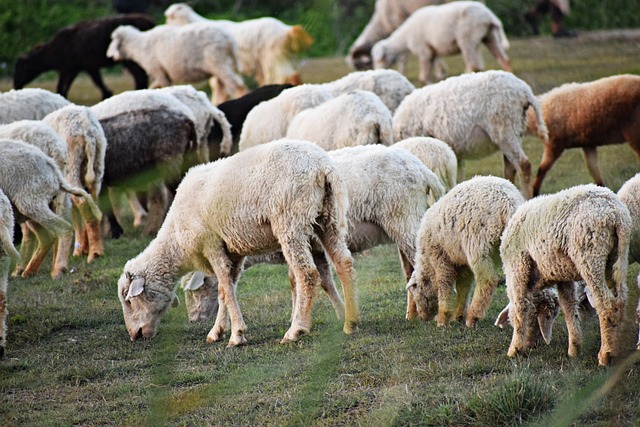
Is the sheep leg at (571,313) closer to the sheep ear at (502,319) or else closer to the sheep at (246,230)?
the sheep ear at (502,319)

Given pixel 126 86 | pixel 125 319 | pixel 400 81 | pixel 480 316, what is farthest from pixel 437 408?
pixel 126 86

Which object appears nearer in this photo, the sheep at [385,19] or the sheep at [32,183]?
the sheep at [32,183]

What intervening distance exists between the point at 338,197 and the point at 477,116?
3606 millimetres

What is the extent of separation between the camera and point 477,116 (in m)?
9.34

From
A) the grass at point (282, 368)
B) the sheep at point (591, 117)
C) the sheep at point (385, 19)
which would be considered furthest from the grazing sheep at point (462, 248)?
the sheep at point (385, 19)

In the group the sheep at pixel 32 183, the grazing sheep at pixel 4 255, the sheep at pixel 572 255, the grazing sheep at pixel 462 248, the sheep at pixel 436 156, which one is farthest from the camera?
the sheep at pixel 436 156

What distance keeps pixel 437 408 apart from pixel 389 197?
261 cm

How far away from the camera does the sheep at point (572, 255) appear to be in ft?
15.6

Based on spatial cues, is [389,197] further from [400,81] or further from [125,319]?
[400,81]

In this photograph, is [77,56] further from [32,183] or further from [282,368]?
[282,368]

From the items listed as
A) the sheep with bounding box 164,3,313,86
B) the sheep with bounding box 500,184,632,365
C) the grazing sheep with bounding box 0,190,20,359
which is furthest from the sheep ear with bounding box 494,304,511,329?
the sheep with bounding box 164,3,313,86

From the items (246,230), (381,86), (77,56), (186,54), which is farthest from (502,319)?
(77,56)


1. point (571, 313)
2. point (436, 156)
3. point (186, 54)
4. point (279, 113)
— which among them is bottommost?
point (186, 54)

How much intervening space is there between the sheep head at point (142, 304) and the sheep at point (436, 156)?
237 cm
